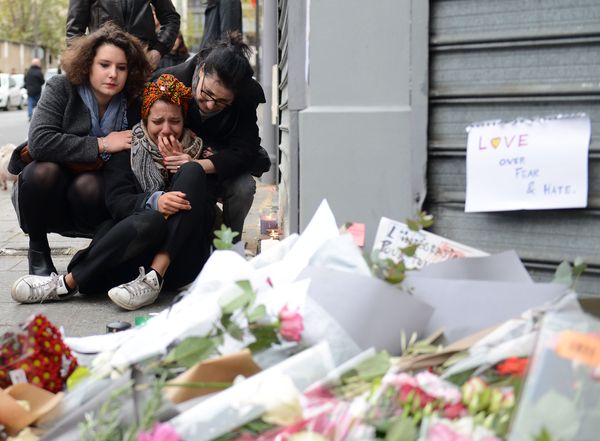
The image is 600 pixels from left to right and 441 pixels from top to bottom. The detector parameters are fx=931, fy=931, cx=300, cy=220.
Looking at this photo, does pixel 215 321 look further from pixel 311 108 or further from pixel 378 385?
pixel 311 108

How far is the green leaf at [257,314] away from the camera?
182cm

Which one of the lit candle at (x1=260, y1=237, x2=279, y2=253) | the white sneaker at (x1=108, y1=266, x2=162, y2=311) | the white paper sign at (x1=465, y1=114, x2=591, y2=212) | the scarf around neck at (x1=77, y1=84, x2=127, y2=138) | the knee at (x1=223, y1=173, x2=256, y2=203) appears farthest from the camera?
the knee at (x1=223, y1=173, x2=256, y2=203)

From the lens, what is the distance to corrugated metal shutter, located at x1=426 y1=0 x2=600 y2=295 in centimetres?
289

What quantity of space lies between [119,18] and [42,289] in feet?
7.44

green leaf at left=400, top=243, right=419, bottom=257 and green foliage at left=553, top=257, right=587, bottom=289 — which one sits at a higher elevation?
green leaf at left=400, top=243, right=419, bottom=257

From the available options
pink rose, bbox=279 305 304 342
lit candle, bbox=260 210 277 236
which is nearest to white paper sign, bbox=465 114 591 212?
pink rose, bbox=279 305 304 342

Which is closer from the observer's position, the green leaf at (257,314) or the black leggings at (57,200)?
the green leaf at (257,314)

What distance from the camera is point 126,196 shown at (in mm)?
4504

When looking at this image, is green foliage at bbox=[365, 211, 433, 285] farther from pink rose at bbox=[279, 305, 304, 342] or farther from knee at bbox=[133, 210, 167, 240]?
knee at bbox=[133, 210, 167, 240]

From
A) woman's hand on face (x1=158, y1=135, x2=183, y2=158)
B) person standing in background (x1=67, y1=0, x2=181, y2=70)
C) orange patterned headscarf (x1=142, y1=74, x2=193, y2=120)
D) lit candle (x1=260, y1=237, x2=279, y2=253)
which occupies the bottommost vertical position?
lit candle (x1=260, y1=237, x2=279, y2=253)

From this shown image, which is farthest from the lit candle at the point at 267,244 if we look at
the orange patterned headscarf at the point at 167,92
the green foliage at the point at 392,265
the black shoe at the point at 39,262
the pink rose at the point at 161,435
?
the black shoe at the point at 39,262

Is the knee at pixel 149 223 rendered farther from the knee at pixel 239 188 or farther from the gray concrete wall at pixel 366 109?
the gray concrete wall at pixel 366 109

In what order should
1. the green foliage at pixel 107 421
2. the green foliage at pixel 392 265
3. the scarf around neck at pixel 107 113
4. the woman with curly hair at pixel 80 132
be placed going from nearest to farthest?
1. the green foliage at pixel 107 421
2. the green foliage at pixel 392 265
3. the woman with curly hair at pixel 80 132
4. the scarf around neck at pixel 107 113

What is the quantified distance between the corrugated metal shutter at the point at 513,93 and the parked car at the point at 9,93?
3566cm
